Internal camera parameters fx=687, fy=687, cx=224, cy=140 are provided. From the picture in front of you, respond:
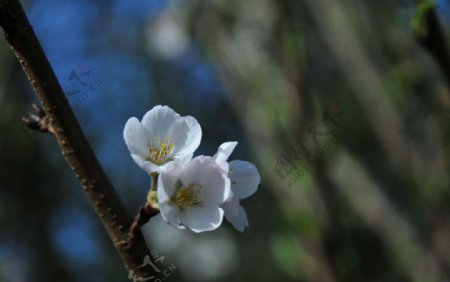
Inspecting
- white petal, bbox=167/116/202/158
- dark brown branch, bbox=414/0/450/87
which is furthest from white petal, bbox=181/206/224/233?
dark brown branch, bbox=414/0/450/87

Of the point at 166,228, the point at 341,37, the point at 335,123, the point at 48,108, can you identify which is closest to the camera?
the point at 48,108

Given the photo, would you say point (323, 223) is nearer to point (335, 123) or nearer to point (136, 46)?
point (335, 123)

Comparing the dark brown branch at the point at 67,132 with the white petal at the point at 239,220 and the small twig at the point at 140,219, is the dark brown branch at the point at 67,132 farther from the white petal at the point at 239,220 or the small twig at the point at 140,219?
the white petal at the point at 239,220

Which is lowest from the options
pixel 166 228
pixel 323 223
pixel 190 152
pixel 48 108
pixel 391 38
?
pixel 166 228

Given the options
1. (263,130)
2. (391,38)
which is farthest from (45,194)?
(391,38)

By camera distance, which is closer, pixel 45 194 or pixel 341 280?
pixel 341 280

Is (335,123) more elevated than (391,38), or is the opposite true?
(391,38)

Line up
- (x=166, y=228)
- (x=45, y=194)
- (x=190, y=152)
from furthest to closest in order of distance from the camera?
(x=166, y=228) → (x=45, y=194) → (x=190, y=152)
